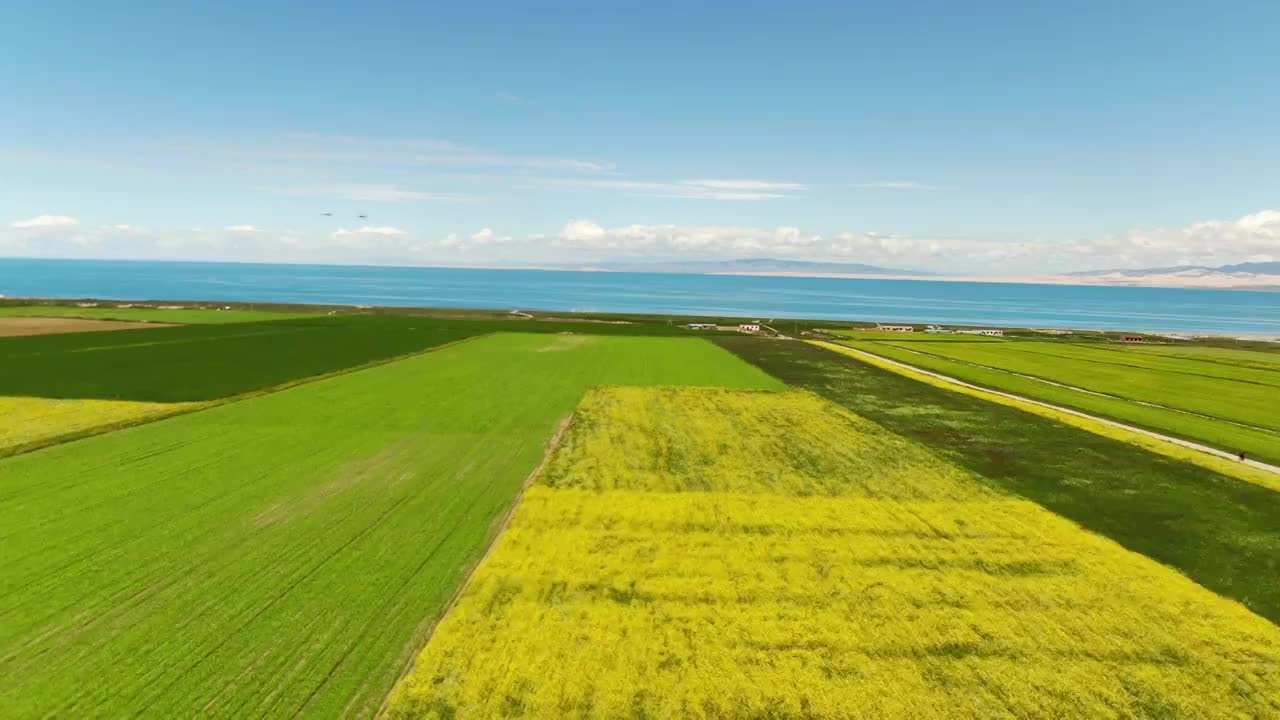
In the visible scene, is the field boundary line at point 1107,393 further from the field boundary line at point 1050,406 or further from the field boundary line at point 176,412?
the field boundary line at point 176,412

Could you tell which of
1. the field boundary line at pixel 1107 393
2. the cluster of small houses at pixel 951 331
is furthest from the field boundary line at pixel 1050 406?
the cluster of small houses at pixel 951 331

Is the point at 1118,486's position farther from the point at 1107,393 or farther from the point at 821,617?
the point at 1107,393

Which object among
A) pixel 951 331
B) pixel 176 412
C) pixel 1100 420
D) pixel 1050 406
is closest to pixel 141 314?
pixel 176 412

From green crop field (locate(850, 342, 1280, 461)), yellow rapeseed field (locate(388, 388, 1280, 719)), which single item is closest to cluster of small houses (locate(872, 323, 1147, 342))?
green crop field (locate(850, 342, 1280, 461))

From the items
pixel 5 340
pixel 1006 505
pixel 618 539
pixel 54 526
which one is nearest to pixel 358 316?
pixel 5 340

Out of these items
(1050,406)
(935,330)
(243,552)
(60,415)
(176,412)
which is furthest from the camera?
(935,330)

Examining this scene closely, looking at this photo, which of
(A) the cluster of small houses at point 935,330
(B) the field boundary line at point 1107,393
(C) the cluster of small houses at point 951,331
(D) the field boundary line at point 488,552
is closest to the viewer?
(D) the field boundary line at point 488,552
